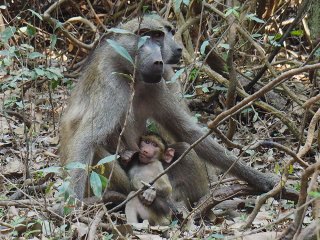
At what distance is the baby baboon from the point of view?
4746 mm

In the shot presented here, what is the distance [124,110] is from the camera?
5.10 m

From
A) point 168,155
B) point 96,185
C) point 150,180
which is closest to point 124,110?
point 168,155

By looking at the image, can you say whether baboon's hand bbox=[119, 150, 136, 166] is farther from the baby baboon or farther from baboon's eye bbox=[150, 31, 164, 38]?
baboon's eye bbox=[150, 31, 164, 38]

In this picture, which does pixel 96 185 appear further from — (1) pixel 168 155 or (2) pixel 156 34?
(2) pixel 156 34

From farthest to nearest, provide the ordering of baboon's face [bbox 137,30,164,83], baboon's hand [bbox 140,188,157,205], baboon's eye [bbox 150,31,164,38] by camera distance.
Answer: baboon's eye [bbox 150,31,164,38] → baboon's face [bbox 137,30,164,83] → baboon's hand [bbox 140,188,157,205]

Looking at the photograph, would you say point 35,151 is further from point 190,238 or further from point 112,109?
point 190,238

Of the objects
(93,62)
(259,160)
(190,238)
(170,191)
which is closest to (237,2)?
(259,160)

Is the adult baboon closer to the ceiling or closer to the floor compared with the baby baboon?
closer to the ceiling

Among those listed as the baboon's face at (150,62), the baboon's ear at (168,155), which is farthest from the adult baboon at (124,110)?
the baboon's ear at (168,155)

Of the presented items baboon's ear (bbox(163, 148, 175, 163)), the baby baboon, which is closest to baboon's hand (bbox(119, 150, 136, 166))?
the baby baboon

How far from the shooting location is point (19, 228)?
394cm

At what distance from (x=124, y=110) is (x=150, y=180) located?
22.6 inches

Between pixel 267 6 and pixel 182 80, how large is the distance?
1.72m

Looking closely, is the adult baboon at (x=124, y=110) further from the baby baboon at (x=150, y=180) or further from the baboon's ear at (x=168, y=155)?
the baboon's ear at (x=168, y=155)
